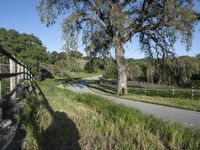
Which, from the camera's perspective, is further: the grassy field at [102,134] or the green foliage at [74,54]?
the green foliage at [74,54]

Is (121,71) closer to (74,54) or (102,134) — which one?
(74,54)

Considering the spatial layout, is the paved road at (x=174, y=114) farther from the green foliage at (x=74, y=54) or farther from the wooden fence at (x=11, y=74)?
the green foliage at (x=74, y=54)

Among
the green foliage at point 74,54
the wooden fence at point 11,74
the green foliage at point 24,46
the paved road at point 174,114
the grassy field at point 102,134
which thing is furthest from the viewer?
the green foliage at point 24,46

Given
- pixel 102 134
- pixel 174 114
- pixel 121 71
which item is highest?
pixel 121 71

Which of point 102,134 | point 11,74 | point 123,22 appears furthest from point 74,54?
point 11,74

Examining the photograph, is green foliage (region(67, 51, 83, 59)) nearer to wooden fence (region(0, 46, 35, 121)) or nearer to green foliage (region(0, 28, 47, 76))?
wooden fence (region(0, 46, 35, 121))

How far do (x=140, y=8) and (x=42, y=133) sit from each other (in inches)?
923

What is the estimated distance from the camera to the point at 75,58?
85.1 feet

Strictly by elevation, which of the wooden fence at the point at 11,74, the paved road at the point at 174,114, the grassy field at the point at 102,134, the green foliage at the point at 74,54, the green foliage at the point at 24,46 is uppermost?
the green foliage at the point at 24,46

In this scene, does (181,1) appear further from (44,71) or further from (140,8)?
(44,71)

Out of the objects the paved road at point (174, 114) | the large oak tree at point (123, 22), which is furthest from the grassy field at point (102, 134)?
the large oak tree at point (123, 22)

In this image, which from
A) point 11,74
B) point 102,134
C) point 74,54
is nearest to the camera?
point 11,74

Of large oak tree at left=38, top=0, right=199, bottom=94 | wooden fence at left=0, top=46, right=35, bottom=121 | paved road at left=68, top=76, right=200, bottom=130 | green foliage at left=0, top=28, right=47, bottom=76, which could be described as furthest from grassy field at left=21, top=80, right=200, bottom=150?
green foliage at left=0, top=28, right=47, bottom=76

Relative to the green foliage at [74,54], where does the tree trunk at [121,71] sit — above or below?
below
